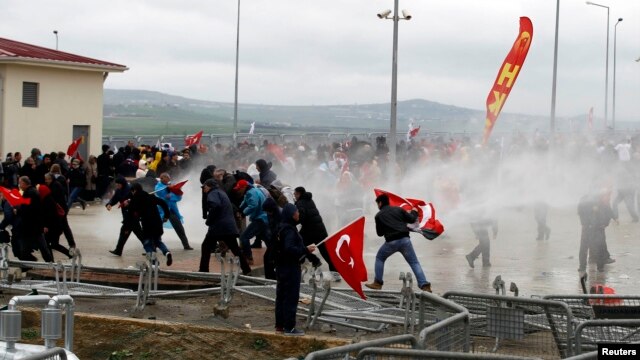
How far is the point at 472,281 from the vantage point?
18625 mm

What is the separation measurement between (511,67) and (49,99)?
52.5 feet

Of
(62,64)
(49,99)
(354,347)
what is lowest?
(354,347)

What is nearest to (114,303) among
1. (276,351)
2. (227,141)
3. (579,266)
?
(276,351)

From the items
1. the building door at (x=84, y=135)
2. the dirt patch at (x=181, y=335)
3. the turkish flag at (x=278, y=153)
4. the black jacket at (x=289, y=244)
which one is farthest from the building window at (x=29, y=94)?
the black jacket at (x=289, y=244)

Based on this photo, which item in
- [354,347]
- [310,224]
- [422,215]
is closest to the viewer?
[354,347]

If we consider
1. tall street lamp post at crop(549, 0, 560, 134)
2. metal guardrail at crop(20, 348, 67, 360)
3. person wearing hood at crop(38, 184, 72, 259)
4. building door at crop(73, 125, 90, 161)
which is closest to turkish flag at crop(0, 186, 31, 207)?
person wearing hood at crop(38, 184, 72, 259)

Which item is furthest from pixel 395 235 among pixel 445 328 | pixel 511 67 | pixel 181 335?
pixel 445 328

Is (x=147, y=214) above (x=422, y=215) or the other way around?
the other way around

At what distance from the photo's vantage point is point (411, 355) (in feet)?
22.5

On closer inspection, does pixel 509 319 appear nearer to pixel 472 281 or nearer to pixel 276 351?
pixel 276 351

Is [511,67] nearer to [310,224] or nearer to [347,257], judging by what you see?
[310,224]

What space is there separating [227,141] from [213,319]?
33135 mm

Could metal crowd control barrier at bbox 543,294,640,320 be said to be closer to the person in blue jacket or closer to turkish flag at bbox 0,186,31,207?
turkish flag at bbox 0,186,31,207

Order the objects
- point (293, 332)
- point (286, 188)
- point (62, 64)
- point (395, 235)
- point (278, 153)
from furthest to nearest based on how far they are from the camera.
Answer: point (278, 153)
point (62, 64)
point (286, 188)
point (395, 235)
point (293, 332)
